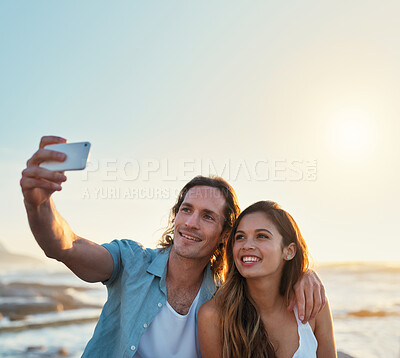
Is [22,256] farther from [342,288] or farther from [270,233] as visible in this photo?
[270,233]

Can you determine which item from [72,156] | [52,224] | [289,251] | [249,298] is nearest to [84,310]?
[249,298]

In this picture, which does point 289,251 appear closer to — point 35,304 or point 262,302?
point 262,302

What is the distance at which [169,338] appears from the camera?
151 inches

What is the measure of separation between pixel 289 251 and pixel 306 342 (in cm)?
81

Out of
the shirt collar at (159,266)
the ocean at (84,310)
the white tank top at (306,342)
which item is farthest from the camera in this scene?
the ocean at (84,310)

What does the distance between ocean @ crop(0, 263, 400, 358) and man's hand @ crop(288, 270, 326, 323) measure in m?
1.58

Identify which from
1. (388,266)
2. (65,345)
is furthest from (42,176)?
(388,266)

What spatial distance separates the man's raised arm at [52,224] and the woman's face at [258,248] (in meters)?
1.24

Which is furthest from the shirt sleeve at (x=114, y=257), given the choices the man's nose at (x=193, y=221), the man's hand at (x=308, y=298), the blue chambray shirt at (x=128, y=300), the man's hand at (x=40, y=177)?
the man's hand at (x=308, y=298)

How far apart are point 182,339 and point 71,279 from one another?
18.9 m

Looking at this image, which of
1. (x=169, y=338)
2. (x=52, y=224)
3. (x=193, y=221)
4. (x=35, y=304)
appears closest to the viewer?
(x=52, y=224)

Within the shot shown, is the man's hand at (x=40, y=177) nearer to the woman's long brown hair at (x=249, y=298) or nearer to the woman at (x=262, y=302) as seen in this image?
the woman at (x=262, y=302)

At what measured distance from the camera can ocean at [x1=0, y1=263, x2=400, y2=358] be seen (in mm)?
10062

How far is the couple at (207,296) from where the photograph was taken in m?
3.67
